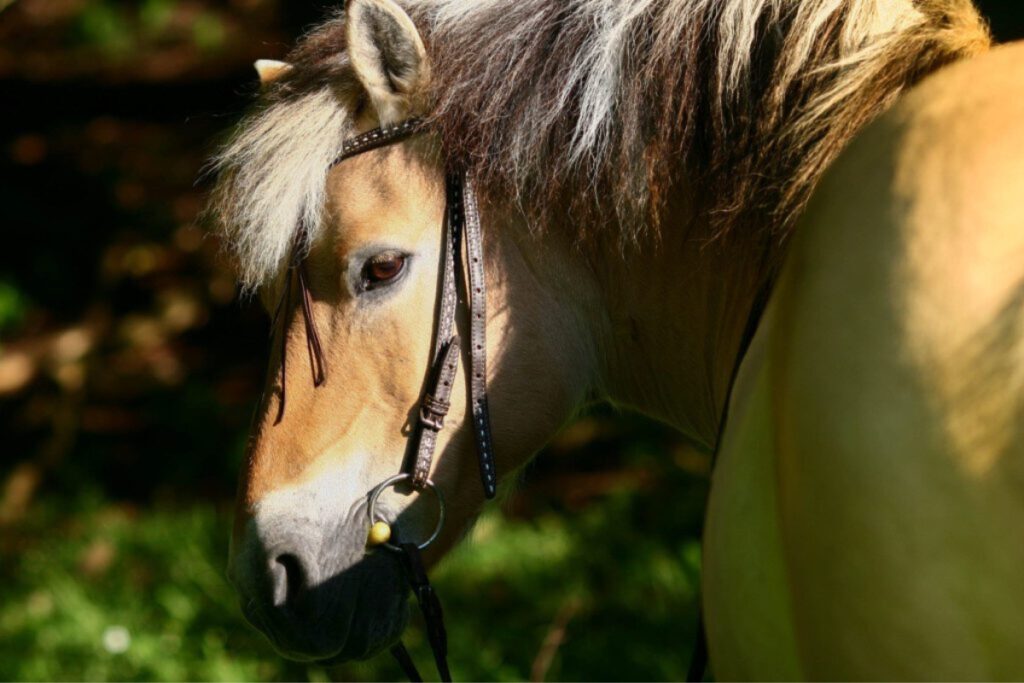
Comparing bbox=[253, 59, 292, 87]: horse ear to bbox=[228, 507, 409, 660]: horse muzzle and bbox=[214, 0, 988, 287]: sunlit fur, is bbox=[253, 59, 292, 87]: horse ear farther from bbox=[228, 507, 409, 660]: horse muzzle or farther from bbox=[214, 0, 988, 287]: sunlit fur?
bbox=[228, 507, 409, 660]: horse muzzle

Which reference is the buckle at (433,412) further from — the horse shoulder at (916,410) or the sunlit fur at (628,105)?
the horse shoulder at (916,410)

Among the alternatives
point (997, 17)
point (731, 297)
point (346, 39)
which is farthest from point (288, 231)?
point (997, 17)

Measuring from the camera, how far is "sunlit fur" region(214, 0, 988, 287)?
64.2 inches

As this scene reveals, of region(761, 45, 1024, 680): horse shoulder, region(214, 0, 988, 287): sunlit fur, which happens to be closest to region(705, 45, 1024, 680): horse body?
region(761, 45, 1024, 680): horse shoulder

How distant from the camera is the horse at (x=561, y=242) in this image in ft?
4.32

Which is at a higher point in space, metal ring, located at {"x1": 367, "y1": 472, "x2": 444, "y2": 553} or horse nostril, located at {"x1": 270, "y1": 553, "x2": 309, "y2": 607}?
metal ring, located at {"x1": 367, "y1": 472, "x2": 444, "y2": 553}

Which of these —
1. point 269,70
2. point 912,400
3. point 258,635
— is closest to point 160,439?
point 258,635

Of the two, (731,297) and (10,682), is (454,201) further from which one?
(10,682)

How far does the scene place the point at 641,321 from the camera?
195 centimetres

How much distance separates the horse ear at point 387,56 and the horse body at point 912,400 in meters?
0.84

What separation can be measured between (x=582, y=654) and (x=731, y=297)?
7.19 feet

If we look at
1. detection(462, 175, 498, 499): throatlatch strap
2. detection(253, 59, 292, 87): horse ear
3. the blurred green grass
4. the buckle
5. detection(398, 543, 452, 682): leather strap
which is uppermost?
detection(253, 59, 292, 87): horse ear

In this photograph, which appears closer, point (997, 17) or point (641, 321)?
point (641, 321)

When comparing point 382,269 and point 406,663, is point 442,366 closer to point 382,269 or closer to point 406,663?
point 382,269
